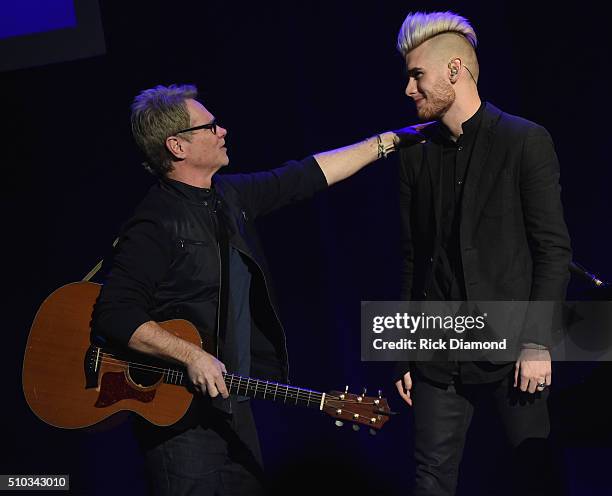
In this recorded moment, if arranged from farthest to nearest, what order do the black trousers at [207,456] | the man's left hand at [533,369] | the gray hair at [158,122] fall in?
the gray hair at [158,122], the black trousers at [207,456], the man's left hand at [533,369]

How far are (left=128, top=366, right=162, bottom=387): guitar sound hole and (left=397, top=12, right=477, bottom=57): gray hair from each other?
1582 millimetres

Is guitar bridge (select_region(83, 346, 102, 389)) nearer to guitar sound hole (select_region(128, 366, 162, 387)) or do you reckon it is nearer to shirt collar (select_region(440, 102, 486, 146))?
guitar sound hole (select_region(128, 366, 162, 387))

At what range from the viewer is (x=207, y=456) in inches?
123

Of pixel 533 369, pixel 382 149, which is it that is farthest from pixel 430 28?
pixel 533 369

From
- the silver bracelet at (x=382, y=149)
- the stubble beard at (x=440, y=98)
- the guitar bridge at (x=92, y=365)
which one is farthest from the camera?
the silver bracelet at (x=382, y=149)

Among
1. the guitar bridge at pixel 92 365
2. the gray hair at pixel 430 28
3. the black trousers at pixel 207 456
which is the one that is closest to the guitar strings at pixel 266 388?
the black trousers at pixel 207 456

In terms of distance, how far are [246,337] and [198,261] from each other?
14.2 inches

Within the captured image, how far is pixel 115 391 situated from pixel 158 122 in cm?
109

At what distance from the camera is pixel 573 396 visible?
3225mm

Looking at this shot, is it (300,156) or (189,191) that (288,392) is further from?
(300,156)

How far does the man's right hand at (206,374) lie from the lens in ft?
9.64

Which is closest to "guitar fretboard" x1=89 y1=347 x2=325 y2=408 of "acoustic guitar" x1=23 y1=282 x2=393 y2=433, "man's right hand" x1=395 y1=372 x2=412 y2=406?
"acoustic guitar" x1=23 y1=282 x2=393 y2=433

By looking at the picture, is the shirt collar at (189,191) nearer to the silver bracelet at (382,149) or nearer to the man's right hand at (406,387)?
the silver bracelet at (382,149)

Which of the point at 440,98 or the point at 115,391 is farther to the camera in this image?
the point at 115,391
